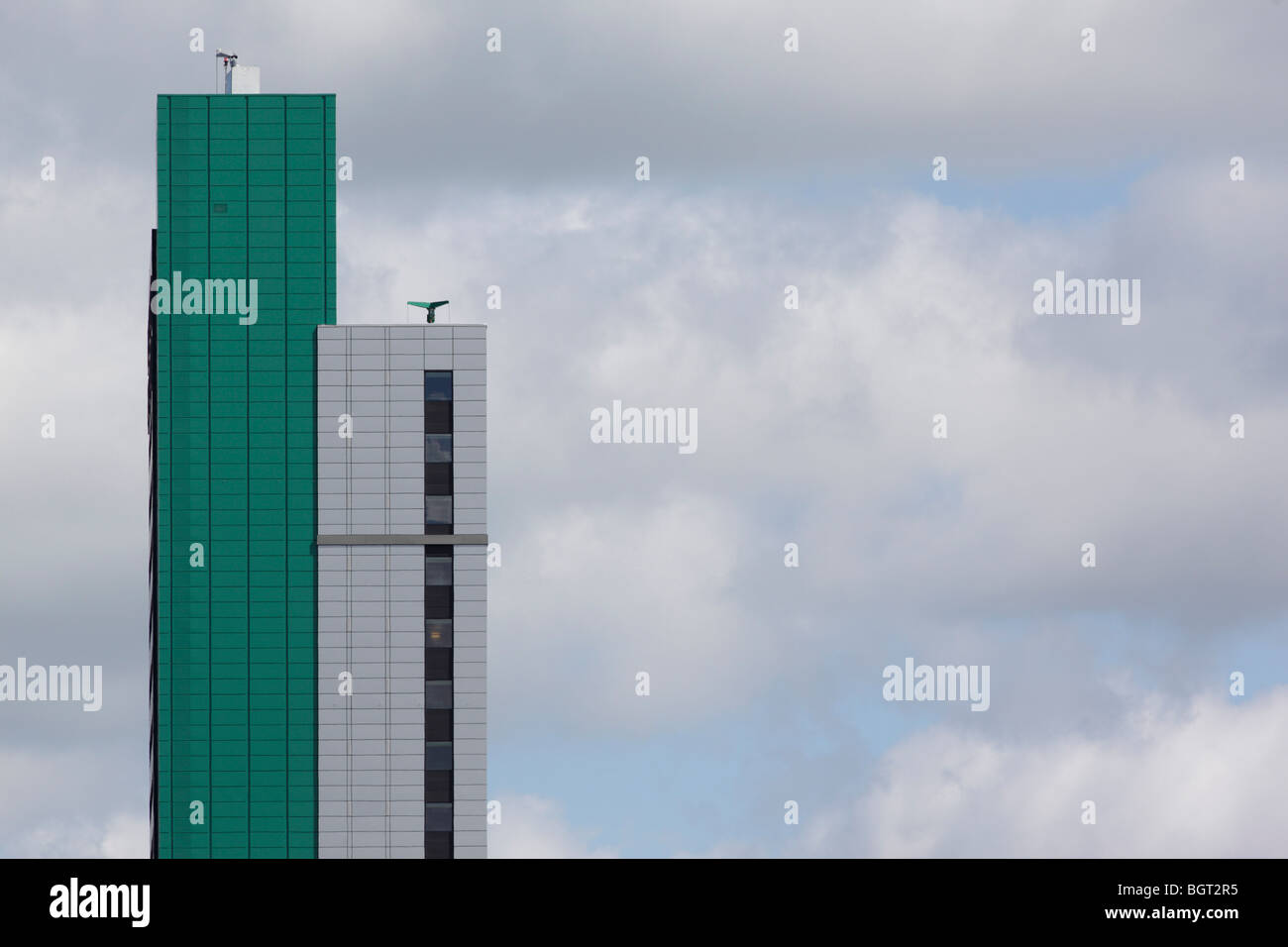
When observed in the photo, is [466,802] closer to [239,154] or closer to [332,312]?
[332,312]

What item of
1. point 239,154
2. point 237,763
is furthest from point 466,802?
point 239,154

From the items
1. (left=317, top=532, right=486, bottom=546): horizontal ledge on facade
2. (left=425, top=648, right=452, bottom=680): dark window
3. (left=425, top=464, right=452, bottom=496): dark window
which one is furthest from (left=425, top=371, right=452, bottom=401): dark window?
(left=425, top=648, right=452, bottom=680): dark window

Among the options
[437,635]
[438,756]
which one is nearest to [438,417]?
[437,635]

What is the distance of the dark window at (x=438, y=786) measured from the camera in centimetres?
12100

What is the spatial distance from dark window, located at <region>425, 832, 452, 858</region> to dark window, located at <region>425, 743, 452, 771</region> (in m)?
3.54

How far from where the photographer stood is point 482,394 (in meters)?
125

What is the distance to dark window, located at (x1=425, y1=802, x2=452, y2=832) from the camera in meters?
120

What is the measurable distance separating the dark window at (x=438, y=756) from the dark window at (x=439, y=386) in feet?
61.6

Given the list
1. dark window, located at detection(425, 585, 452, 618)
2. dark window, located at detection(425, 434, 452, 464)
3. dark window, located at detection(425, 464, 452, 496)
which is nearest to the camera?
dark window, located at detection(425, 585, 452, 618)

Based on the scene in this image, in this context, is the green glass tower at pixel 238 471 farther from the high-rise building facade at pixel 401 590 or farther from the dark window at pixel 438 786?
the dark window at pixel 438 786

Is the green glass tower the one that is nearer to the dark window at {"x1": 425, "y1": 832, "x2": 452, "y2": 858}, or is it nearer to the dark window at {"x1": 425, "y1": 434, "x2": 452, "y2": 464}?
the dark window at {"x1": 425, "y1": 832, "x2": 452, "y2": 858}

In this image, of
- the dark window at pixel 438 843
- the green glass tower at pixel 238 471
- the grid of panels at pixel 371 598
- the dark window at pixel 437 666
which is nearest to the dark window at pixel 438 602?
the grid of panels at pixel 371 598

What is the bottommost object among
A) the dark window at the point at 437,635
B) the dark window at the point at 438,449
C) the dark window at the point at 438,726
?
the dark window at the point at 438,726

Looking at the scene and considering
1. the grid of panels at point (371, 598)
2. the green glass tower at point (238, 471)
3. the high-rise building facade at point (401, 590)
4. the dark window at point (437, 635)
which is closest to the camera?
the high-rise building facade at point (401, 590)
